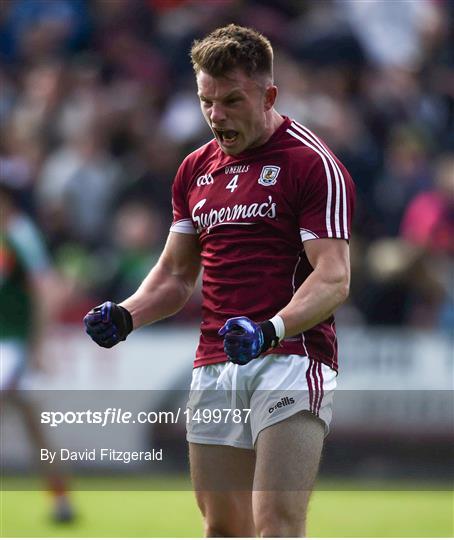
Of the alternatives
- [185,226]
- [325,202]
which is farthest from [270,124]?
[185,226]

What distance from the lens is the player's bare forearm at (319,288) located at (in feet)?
15.4

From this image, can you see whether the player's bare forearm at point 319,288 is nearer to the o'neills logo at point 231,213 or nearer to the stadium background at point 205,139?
the o'neills logo at point 231,213

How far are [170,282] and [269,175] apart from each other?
72 centimetres

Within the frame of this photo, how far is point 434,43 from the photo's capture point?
12867 mm

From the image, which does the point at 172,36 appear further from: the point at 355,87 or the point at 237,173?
the point at 237,173

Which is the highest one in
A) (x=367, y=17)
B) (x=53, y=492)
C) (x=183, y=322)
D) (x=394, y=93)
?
(x=367, y=17)

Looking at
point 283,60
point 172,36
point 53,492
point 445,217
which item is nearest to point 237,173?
point 53,492

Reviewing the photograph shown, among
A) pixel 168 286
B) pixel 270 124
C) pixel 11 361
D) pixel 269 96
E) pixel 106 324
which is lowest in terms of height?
pixel 11 361

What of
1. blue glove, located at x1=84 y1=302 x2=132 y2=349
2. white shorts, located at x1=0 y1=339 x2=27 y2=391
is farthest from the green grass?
blue glove, located at x1=84 y1=302 x2=132 y2=349

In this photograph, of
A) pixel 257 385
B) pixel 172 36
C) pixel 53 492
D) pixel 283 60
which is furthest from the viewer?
pixel 172 36

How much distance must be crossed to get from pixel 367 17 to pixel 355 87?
32.7 inches

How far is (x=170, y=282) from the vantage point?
5.40 metres

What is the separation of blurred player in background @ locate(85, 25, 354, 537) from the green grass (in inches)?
125

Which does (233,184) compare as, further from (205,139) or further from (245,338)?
(205,139)
